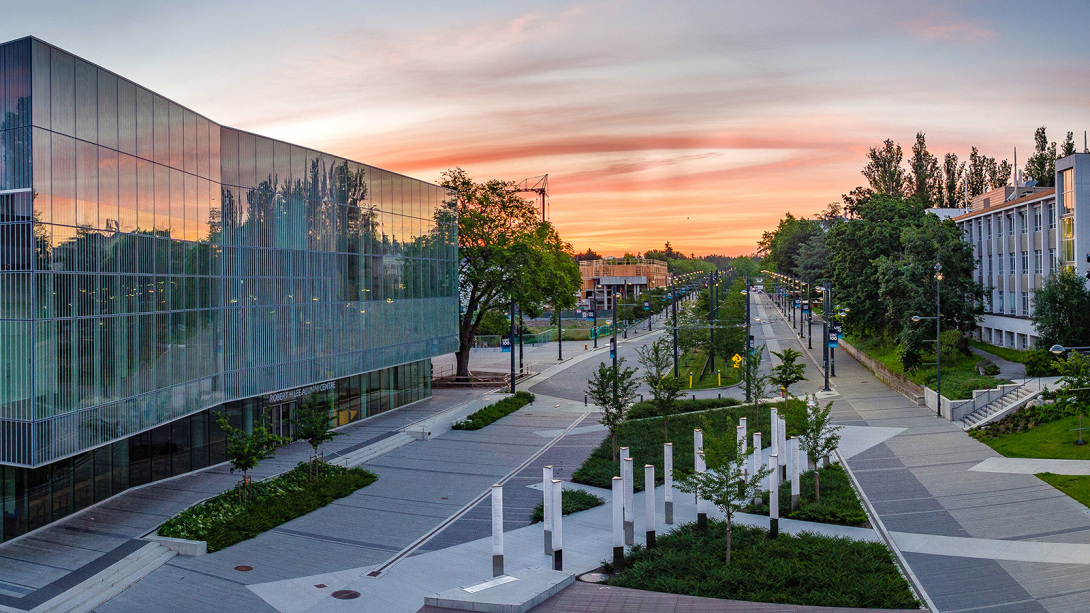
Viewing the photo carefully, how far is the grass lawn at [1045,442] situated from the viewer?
29984 millimetres

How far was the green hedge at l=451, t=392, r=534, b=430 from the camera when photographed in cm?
3966

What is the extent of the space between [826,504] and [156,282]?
21035 millimetres

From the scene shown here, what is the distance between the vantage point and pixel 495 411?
42.8m

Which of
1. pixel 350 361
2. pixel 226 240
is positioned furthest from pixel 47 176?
pixel 350 361

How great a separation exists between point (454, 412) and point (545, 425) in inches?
189

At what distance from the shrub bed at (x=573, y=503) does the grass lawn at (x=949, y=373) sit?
2295cm

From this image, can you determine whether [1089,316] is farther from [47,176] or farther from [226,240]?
[47,176]

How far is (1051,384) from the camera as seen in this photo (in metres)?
38.2

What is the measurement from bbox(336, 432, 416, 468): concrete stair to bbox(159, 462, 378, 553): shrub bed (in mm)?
1918

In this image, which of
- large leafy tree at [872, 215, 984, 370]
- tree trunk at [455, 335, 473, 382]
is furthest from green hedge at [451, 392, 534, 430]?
large leafy tree at [872, 215, 984, 370]

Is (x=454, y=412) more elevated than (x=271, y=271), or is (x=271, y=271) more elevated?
(x=271, y=271)

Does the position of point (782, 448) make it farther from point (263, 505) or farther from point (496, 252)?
point (496, 252)

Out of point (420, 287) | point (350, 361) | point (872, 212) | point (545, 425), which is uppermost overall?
point (872, 212)

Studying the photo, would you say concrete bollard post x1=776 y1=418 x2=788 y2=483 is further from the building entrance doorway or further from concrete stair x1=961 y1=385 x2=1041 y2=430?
the building entrance doorway
